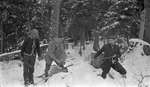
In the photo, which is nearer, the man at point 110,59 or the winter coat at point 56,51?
the man at point 110,59

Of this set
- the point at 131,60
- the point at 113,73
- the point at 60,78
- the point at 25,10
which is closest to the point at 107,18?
the point at 25,10

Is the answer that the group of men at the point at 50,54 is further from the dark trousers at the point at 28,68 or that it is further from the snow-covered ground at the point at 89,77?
the snow-covered ground at the point at 89,77

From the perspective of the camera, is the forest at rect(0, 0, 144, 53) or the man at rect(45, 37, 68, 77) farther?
the forest at rect(0, 0, 144, 53)

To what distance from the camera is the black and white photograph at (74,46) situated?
923 cm

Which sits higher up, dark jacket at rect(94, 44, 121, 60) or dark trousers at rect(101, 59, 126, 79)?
dark jacket at rect(94, 44, 121, 60)

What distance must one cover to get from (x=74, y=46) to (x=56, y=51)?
28.3 m

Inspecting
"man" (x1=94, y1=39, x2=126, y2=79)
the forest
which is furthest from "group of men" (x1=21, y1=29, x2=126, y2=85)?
the forest

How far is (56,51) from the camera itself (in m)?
9.98

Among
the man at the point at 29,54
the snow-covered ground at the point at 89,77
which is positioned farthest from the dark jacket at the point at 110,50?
the man at the point at 29,54

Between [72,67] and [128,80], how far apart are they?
2.39 meters

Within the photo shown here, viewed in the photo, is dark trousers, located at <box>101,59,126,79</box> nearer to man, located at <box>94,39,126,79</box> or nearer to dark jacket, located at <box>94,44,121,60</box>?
man, located at <box>94,39,126,79</box>

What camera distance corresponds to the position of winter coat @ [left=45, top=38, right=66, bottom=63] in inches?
391

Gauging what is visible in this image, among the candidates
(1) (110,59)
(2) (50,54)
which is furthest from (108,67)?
(2) (50,54)

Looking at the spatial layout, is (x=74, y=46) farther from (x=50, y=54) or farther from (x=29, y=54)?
(x=29, y=54)
